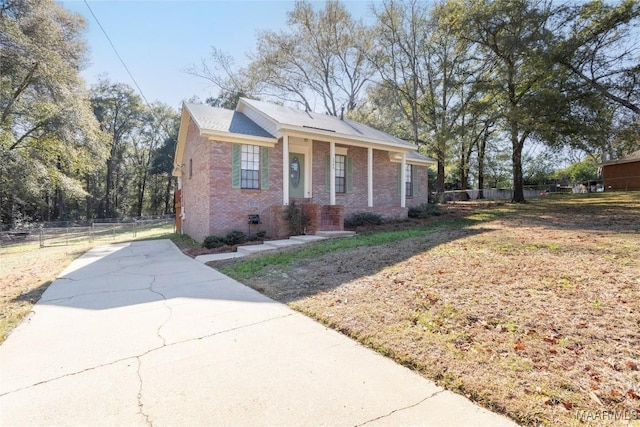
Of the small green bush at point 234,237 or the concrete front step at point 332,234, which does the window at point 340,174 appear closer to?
the concrete front step at point 332,234

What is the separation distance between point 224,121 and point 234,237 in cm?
463

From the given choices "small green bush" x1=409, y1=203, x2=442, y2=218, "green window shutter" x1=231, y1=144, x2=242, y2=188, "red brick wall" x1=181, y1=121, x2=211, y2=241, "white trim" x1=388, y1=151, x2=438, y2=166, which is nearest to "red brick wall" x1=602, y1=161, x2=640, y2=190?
"white trim" x1=388, y1=151, x2=438, y2=166

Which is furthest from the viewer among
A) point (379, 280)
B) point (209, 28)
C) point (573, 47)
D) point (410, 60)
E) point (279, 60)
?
point (279, 60)

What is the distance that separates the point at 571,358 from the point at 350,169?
11.5 meters

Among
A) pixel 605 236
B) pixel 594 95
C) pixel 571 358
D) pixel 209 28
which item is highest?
pixel 209 28

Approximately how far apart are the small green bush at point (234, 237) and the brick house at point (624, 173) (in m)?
30.6

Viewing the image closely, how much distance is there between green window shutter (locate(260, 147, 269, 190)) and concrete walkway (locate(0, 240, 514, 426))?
7.09m

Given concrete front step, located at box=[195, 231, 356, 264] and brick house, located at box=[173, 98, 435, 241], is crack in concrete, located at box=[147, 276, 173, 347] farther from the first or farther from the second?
brick house, located at box=[173, 98, 435, 241]

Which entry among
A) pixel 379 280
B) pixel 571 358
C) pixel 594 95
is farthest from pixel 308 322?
pixel 594 95

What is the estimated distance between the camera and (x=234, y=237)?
9.96 m

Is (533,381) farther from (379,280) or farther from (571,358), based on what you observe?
(379,280)

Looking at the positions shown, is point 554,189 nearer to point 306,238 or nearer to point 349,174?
point 349,174

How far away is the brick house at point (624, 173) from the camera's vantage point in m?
24.5

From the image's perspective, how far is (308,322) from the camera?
3691 millimetres
